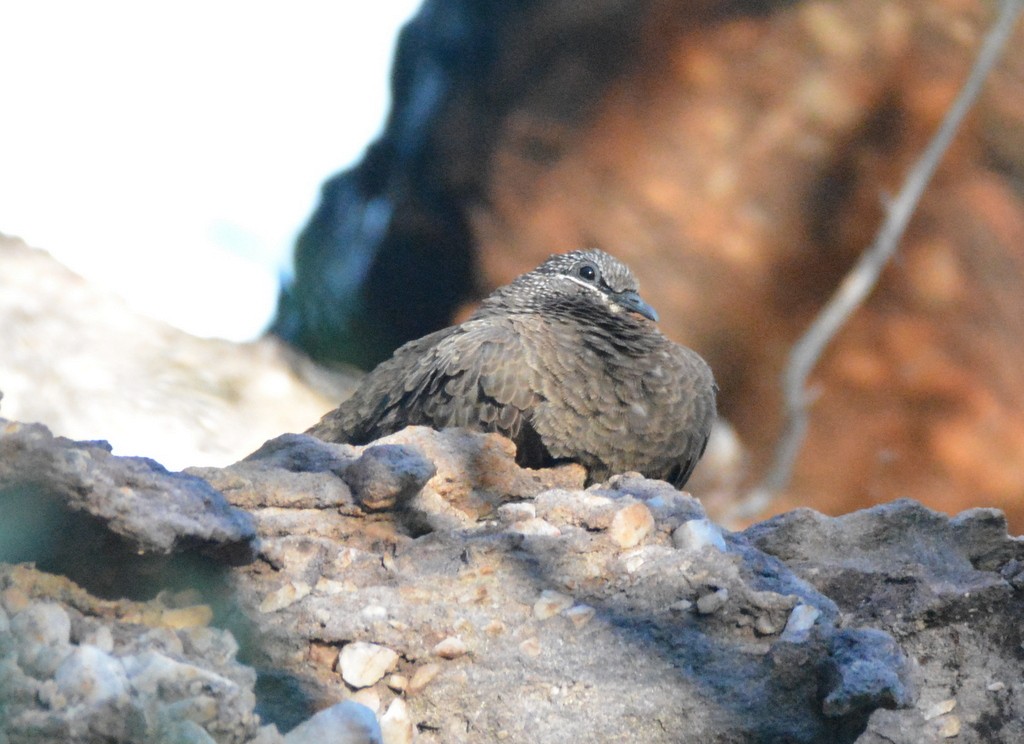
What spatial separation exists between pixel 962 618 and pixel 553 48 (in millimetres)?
4628

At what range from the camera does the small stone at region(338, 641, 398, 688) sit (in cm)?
225

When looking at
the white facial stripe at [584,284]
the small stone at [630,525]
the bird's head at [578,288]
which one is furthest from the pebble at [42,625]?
the white facial stripe at [584,284]

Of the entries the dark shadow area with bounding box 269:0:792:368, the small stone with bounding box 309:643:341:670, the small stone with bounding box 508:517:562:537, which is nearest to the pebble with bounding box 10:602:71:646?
the small stone with bounding box 309:643:341:670

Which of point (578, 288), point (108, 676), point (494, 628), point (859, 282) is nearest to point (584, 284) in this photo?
point (578, 288)

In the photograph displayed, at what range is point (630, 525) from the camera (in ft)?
8.99

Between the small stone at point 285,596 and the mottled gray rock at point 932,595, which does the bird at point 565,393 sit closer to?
the mottled gray rock at point 932,595

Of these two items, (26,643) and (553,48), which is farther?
(553,48)

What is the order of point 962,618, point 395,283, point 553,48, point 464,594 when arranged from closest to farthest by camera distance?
point 464,594, point 962,618, point 553,48, point 395,283

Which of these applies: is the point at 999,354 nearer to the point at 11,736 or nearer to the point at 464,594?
the point at 464,594

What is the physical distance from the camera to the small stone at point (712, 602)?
248 cm

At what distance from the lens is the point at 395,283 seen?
7.05 metres

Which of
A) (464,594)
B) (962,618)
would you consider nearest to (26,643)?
(464,594)

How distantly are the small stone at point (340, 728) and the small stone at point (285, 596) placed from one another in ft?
1.17

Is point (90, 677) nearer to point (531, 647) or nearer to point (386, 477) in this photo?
point (531, 647)
